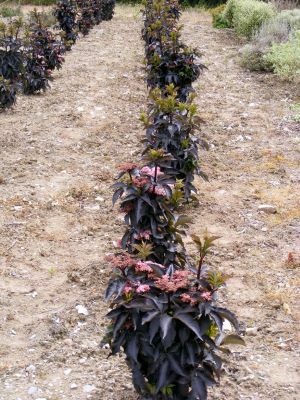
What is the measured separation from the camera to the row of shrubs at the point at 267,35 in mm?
9281

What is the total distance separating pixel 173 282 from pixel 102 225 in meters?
2.48

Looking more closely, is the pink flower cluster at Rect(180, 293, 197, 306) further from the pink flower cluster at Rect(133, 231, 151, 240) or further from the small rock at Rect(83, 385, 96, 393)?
the small rock at Rect(83, 385, 96, 393)

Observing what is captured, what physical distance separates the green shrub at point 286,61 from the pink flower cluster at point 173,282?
23.2 feet

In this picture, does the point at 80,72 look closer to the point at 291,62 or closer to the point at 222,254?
the point at 291,62

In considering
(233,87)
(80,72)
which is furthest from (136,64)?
(233,87)

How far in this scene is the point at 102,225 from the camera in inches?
192

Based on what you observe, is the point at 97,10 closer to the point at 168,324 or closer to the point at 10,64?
the point at 10,64

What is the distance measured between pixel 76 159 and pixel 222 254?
7.75 feet

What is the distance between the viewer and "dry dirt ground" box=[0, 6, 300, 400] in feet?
10.4

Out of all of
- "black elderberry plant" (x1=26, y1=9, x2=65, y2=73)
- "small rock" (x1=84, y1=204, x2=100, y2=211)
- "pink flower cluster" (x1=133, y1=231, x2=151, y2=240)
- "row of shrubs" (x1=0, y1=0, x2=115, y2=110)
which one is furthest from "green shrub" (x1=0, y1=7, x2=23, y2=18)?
"pink flower cluster" (x1=133, y1=231, x2=151, y2=240)

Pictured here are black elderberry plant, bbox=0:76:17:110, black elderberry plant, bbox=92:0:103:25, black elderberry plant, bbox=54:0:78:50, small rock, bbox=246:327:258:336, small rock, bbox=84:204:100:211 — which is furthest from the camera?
black elderberry plant, bbox=92:0:103:25

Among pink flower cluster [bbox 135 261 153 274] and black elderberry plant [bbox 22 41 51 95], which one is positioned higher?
pink flower cluster [bbox 135 261 153 274]

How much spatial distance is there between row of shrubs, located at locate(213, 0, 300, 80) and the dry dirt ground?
14.3 inches

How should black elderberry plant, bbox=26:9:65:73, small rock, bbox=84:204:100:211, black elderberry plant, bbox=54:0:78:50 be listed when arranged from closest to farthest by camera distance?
small rock, bbox=84:204:100:211, black elderberry plant, bbox=26:9:65:73, black elderberry plant, bbox=54:0:78:50
